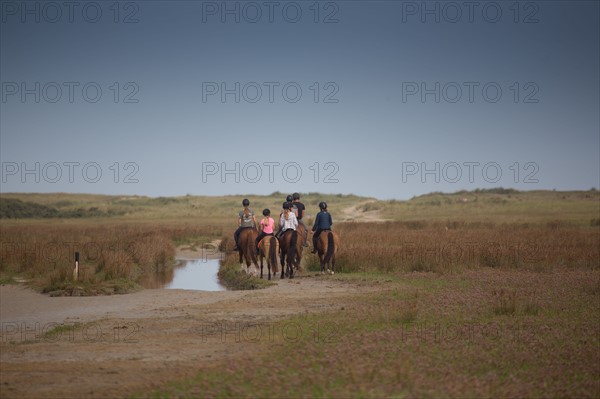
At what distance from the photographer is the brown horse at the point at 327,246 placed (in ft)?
70.9

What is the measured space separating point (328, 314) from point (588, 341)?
514cm

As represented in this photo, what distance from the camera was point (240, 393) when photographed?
7.33 m

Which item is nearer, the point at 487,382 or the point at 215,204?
the point at 487,382

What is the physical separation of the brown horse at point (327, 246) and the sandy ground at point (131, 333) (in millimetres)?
2039

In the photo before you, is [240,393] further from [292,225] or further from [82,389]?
[292,225]

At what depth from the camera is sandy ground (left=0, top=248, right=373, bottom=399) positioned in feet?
27.1

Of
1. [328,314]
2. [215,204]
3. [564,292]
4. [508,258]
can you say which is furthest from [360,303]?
[215,204]

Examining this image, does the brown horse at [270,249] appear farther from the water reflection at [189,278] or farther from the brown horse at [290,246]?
the water reflection at [189,278]

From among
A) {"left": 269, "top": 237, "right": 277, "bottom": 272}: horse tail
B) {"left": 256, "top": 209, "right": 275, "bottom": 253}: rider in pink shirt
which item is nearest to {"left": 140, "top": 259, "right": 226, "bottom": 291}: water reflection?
{"left": 269, "top": 237, "right": 277, "bottom": 272}: horse tail

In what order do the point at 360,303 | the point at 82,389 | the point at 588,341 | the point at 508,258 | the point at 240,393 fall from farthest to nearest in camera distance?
1. the point at 508,258
2. the point at 360,303
3. the point at 588,341
4. the point at 82,389
5. the point at 240,393

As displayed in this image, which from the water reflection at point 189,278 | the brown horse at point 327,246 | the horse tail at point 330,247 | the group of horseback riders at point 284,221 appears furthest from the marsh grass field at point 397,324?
the group of horseback riders at point 284,221

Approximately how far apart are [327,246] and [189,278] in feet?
22.0

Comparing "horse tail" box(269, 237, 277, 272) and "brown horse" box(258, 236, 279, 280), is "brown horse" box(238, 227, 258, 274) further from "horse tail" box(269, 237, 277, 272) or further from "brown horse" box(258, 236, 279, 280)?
"horse tail" box(269, 237, 277, 272)

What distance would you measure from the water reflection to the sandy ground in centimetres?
342
